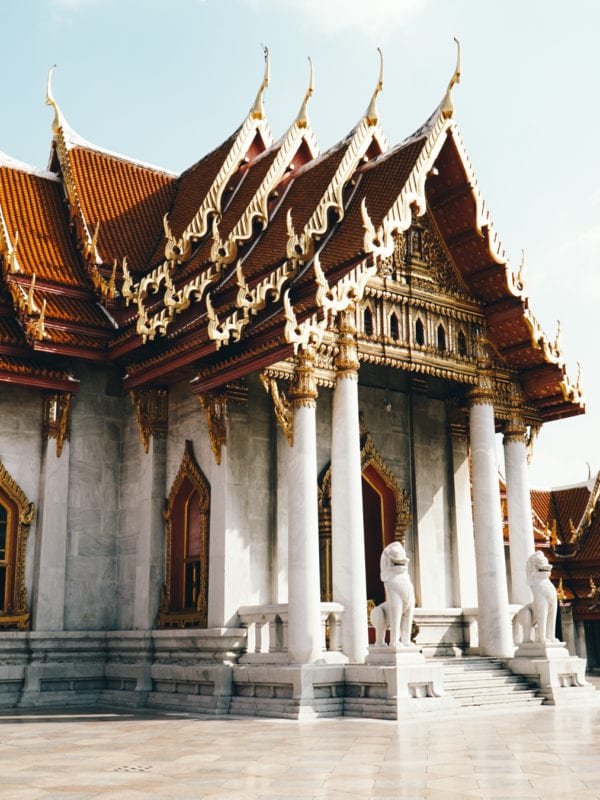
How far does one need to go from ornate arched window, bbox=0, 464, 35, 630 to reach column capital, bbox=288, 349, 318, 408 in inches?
178

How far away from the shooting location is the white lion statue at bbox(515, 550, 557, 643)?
1340 cm

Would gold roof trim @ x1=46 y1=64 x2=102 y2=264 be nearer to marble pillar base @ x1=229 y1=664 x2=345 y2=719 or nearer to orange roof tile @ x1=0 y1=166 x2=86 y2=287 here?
orange roof tile @ x1=0 y1=166 x2=86 y2=287

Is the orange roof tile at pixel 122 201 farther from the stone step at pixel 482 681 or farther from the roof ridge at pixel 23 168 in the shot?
the stone step at pixel 482 681

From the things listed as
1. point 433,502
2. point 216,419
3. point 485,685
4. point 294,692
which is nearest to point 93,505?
point 216,419

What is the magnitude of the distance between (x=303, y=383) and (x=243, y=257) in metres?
2.82

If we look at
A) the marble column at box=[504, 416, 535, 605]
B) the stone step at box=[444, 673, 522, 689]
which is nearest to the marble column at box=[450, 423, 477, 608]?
the marble column at box=[504, 416, 535, 605]

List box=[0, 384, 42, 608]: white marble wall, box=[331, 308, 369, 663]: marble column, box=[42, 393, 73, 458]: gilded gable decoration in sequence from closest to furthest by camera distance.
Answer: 1. box=[331, 308, 369, 663]: marble column
2. box=[0, 384, 42, 608]: white marble wall
3. box=[42, 393, 73, 458]: gilded gable decoration

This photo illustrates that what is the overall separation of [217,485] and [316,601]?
2341 millimetres

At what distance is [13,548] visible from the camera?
1435cm

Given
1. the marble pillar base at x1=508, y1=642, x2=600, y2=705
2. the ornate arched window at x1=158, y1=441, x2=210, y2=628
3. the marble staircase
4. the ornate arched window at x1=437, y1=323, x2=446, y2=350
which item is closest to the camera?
the marble staircase

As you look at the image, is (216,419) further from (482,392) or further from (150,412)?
(482,392)

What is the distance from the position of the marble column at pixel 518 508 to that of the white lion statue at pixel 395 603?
4102 millimetres

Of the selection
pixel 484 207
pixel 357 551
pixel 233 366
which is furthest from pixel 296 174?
pixel 357 551

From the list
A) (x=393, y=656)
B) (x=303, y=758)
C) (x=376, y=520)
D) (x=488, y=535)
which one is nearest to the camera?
(x=303, y=758)
